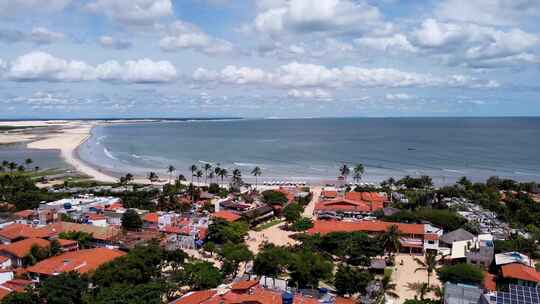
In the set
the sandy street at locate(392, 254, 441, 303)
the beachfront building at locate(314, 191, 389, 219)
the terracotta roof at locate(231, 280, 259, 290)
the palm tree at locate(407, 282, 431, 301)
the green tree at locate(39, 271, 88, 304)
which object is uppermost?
the green tree at locate(39, 271, 88, 304)

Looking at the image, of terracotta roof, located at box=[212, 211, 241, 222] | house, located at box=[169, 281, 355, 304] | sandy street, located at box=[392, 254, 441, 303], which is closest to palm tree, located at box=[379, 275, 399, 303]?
sandy street, located at box=[392, 254, 441, 303]

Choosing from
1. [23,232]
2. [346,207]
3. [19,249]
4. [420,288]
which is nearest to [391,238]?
[420,288]

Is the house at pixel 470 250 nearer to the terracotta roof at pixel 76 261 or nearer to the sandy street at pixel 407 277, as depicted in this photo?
the sandy street at pixel 407 277

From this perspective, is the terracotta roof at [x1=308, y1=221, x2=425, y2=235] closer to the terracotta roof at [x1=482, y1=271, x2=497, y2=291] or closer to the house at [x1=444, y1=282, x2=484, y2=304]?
the terracotta roof at [x1=482, y1=271, x2=497, y2=291]

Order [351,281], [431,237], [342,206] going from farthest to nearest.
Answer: [342,206] → [431,237] → [351,281]

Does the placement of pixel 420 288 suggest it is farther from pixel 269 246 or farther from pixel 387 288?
pixel 269 246

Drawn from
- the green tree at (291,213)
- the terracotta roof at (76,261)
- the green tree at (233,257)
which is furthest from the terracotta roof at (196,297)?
the green tree at (291,213)

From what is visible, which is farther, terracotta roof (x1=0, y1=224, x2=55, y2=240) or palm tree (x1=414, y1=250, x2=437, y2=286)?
terracotta roof (x1=0, y1=224, x2=55, y2=240)
